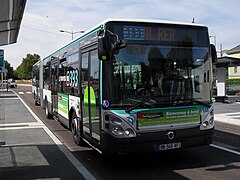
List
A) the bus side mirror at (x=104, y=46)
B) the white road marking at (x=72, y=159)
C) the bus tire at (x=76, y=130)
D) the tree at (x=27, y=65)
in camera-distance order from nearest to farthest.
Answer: the bus side mirror at (x=104, y=46) → the white road marking at (x=72, y=159) → the bus tire at (x=76, y=130) → the tree at (x=27, y=65)

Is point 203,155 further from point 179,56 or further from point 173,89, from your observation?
point 179,56

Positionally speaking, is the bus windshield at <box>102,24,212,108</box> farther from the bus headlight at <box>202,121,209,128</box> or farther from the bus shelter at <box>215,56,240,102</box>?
the bus shelter at <box>215,56,240,102</box>

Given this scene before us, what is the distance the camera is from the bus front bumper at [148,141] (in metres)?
5.75

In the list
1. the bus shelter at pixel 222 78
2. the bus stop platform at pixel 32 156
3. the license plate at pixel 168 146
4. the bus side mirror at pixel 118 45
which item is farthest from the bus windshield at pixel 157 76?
the bus shelter at pixel 222 78

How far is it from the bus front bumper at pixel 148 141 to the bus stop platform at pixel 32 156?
85 cm

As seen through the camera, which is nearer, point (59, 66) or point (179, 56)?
point (179, 56)

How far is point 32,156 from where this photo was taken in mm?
7453

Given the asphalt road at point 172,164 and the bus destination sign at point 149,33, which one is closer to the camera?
the asphalt road at point 172,164

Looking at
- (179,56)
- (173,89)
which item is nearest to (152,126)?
(173,89)

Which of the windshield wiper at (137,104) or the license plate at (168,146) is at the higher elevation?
the windshield wiper at (137,104)

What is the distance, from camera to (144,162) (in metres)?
6.79

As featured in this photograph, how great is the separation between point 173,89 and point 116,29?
1.67m

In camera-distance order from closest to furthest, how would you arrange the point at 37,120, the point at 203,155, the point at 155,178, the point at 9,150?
the point at 155,178
the point at 203,155
the point at 9,150
the point at 37,120

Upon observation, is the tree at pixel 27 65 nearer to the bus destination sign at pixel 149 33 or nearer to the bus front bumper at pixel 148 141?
the bus destination sign at pixel 149 33
